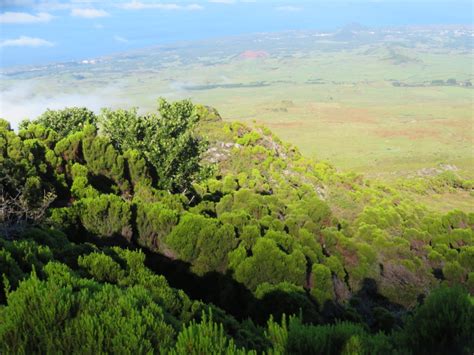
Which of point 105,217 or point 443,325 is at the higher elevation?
point 443,325

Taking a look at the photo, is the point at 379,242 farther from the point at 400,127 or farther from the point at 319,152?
the point at 400,127

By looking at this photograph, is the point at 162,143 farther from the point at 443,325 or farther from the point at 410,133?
the point at 410,133

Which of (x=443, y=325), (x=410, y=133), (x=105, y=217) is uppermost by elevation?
(x=443, y=325)

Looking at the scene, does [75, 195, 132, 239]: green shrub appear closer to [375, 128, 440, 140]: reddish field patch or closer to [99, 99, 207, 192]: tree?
[99, 99, 207, 192]: tree

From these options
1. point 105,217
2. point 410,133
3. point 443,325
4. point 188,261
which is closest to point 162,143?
point 105,217

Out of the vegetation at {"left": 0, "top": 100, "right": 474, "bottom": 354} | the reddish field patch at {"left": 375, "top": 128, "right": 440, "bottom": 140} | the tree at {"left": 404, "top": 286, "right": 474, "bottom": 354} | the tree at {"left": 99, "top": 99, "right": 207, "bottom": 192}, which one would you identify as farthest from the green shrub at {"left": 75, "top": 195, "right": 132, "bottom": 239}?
the reddish field patch at {"left": 375, "top": 128, "right": 440, "bottom": 140}

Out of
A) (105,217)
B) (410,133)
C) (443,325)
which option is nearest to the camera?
(443,325)

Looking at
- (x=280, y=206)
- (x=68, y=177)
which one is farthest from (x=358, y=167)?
(x=68, y=177)

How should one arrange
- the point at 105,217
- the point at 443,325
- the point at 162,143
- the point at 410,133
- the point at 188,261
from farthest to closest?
the point at 410,133, the point at 162,143, the point at 105,217, the point at 188,261, the point at 443,325

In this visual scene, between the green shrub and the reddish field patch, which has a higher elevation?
the green shrub
